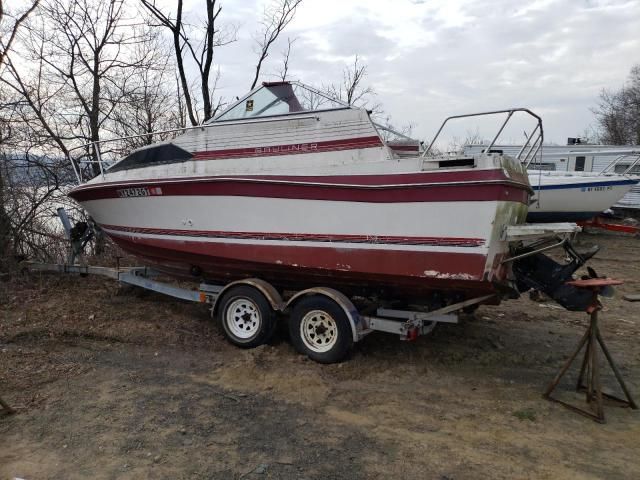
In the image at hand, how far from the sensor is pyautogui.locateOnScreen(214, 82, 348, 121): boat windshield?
5.46 meters

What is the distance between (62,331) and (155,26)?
29.1 ft

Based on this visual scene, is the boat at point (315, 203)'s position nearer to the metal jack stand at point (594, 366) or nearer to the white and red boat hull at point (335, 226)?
the white and red boat hull at point (335, 226)

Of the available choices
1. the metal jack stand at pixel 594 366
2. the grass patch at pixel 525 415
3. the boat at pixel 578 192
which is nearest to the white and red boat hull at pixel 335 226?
the metal jack stand at pixel 594 366

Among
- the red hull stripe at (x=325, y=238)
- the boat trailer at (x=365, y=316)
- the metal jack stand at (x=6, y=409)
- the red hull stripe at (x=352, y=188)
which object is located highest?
the red hull stripe at (x=352, y=188)

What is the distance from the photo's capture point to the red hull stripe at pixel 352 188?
4.22 metres

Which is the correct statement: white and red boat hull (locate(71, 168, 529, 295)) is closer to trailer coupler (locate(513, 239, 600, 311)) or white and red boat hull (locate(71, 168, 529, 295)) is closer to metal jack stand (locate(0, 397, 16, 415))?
trailer coupler (locate(513, 239, 600, 311))

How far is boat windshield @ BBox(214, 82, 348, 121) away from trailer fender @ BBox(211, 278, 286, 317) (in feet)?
5.95

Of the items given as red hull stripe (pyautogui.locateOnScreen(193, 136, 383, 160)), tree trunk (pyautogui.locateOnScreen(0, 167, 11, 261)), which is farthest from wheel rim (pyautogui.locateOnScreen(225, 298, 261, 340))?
tree trunk (pyautogui.locateOnScreen(0, 167, 11, 261))

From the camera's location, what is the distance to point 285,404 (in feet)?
13.7

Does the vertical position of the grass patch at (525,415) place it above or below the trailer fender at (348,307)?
below

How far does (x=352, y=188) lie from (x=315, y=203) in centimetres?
43

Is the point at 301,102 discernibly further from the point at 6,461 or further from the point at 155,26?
the point at 155,26

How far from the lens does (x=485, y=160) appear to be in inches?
166

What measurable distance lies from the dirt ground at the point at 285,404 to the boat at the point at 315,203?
0.86 metres
